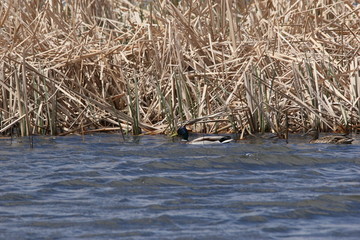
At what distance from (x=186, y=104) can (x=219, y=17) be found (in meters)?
1.81

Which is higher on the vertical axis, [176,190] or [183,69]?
[183,69]

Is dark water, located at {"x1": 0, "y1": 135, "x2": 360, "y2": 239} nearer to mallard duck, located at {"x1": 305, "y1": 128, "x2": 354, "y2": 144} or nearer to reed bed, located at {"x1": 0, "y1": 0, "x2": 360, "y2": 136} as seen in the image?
mallard duck, located at {"x1": 305, "y1": 128, "x2": 354, "y2": 144}

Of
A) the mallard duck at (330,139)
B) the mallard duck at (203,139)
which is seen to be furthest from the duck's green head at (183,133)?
the mallard duck at (330,139)

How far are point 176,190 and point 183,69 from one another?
4.16 meters

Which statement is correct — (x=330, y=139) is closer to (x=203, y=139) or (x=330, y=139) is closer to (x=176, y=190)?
(x=203, y=139)

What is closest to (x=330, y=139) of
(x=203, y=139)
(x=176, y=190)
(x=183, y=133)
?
(x=203, y=139)

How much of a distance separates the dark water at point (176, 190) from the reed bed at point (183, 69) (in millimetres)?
606

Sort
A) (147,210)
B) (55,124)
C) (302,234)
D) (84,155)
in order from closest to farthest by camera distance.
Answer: (302,234) < (147,210) < (84,155) < (55,124)

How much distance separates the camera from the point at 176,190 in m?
7.10

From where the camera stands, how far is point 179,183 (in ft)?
24.4

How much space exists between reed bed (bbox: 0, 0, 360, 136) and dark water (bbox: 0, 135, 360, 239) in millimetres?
606

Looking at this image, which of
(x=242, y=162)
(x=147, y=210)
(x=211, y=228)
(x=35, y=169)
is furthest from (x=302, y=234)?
(x=35, y=169)

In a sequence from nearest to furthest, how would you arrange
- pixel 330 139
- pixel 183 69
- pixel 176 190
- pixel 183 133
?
pixel 176 190
pixel 330 139
pixel 183 133
pixel 183 69

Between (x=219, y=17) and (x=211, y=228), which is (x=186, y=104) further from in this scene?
(x=211, y=228)
